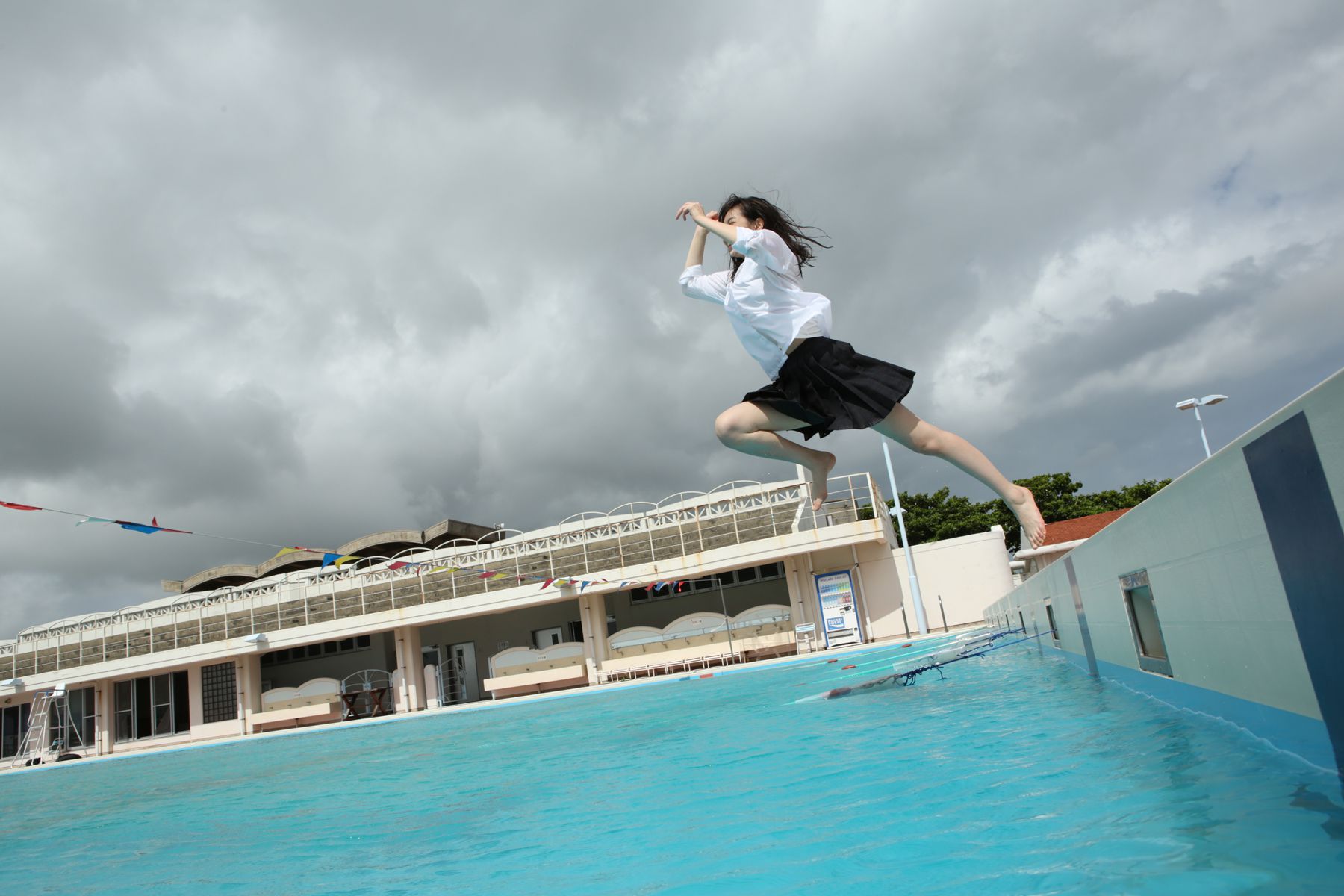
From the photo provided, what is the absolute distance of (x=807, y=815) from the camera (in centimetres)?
286

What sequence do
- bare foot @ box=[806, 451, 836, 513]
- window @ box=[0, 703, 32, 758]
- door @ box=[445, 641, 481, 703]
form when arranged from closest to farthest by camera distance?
bare foot @ box=[806, 451, 836, 513]
door @ box=[445, 641, 481, 703]
window @ box=[0, 703, 32, 758]

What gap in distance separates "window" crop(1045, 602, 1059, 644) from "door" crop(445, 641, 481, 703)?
85.9ft

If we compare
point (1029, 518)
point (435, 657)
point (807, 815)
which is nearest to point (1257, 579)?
point (1029, 518)

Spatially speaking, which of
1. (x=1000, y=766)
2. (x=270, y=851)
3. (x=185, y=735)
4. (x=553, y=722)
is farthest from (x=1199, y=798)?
(x=185, y=735)

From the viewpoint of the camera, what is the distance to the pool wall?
1540 millimetres

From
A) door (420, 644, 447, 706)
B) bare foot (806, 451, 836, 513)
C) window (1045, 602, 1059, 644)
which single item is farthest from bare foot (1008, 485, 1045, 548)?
door (420, 644, 447, 706)

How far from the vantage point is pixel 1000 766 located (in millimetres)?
3145

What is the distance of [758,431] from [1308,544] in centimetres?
177

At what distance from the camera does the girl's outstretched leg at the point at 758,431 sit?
120 inches

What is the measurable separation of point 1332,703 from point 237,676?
33188mm

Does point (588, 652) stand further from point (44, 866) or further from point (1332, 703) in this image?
point (1332, 703)

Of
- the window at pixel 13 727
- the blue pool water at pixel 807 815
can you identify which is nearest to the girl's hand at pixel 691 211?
the blue pool water at pixel 807 815

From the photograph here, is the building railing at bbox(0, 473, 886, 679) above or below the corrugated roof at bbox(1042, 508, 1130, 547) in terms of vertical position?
above

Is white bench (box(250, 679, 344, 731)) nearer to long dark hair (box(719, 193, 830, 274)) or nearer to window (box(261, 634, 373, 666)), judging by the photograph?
window (box(261, 634, 373, 666))
